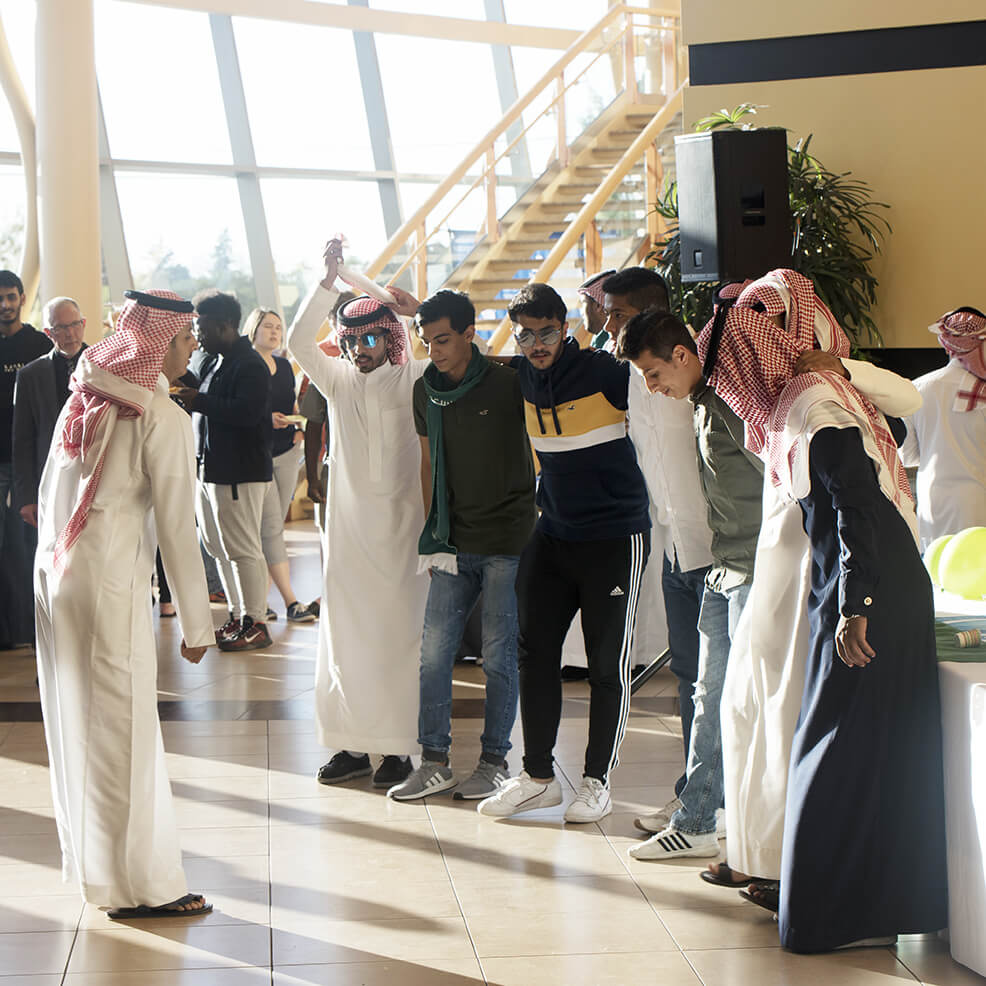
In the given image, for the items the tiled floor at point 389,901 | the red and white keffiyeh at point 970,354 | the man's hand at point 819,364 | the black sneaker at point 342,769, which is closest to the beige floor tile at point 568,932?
the tiled floor at point 389,901

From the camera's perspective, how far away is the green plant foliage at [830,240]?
21.3ft

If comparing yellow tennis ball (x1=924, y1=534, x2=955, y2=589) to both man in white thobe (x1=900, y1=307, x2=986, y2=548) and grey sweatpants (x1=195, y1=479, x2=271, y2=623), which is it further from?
grey sweatpants (x1=195, y1=479, x2=271, y2=623)

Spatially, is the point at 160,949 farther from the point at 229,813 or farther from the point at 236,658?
the point at 236,658

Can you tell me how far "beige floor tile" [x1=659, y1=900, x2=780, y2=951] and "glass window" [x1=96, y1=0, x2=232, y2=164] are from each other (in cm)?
1018

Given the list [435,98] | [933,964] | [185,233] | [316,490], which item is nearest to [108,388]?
[316,490]

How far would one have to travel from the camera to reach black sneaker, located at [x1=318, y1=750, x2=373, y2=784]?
167 inches

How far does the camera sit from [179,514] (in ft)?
10.0

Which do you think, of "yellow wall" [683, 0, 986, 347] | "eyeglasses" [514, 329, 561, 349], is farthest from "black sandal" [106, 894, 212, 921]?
"yellow wall" [683, 0, 986, 347]

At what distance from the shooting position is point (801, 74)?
6.75 metres

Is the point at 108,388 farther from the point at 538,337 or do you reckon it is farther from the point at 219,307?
the point at 219,307

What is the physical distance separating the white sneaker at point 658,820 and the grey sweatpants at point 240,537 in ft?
9.97

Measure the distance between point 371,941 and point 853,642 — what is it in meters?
1.26

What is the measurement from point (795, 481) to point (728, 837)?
0.92 meters

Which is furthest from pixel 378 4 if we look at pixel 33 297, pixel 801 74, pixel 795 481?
pixel 795 481
